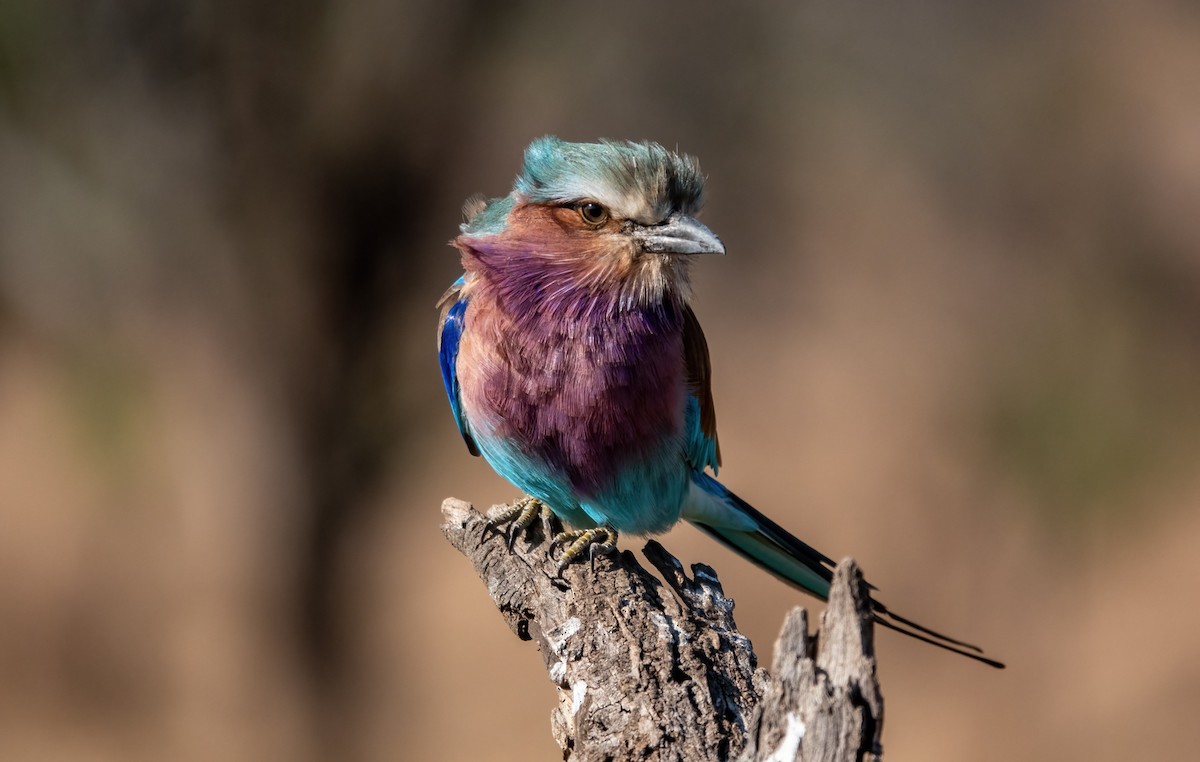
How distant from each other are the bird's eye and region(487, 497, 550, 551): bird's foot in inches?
38.8

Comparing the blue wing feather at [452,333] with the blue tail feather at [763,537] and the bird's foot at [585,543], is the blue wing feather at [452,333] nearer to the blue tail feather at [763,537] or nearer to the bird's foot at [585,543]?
the bird's foot at [585,543]

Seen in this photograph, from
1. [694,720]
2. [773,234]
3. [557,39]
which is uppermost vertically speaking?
[773,234]

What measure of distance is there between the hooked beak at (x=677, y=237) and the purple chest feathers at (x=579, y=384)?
0.70 ft

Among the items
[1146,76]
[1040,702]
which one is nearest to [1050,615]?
[1040,702]

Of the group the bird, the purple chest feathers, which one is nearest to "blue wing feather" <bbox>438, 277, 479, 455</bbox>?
the bird

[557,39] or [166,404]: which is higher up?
[557,39]

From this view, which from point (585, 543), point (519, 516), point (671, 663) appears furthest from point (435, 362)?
point (671, 663)

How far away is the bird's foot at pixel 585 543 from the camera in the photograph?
11.2 feet

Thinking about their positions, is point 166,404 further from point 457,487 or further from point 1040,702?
point 1040,702

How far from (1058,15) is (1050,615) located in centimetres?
447

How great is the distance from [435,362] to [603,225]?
3.98 metres

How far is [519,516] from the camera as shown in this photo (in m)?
3.91

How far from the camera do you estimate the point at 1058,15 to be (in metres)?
8.97

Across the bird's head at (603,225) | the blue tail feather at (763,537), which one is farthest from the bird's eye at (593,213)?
the blue tail feather at (763,537)
